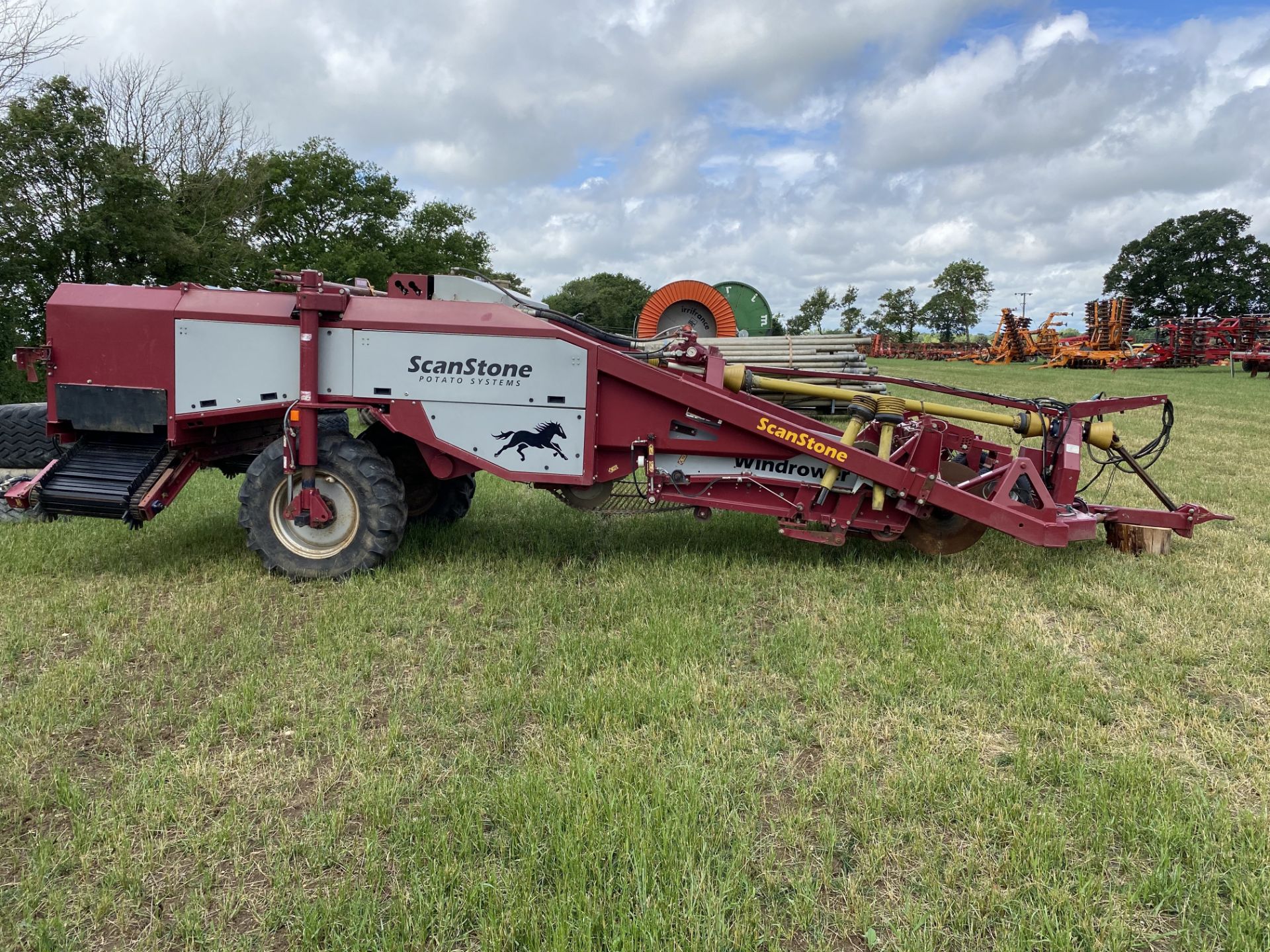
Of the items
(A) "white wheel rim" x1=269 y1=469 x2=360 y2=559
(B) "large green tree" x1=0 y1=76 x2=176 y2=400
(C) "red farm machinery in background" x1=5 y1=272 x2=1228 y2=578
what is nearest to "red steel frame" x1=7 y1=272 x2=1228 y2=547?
(C) "red farm machinery in background" x1=5 y1=272 x2=1228 y2=578

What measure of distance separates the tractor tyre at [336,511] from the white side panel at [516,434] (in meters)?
0.48

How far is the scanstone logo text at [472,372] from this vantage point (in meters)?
4.74

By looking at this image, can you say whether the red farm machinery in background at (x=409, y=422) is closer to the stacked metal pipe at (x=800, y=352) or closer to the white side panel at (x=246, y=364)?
the white side panel at (x=246, y=364)

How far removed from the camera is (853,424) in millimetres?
4816

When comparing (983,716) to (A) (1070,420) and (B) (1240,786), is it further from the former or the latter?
(A) (1070,420)

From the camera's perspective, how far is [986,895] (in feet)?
7.09

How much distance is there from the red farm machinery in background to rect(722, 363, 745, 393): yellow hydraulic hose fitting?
0.03 metres

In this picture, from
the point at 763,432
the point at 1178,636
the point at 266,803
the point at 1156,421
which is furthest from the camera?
the point at 1156,421

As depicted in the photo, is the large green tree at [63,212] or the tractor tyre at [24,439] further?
the large green tree at [63,212]

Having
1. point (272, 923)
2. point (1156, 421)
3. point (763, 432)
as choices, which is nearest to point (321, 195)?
point (1156, 421)

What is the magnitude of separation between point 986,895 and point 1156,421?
15.9m

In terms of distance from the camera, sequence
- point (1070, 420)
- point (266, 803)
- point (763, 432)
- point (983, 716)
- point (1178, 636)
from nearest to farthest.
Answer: point (266, 803)
point (983, 716)
point (1178, 636)
point (763, 432)
point (1070, 420)

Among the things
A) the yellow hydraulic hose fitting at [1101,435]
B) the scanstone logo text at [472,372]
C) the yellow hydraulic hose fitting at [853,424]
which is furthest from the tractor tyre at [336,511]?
the yellow hydraulic hose fitting at [1101,435]

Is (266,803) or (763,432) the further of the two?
(763,432)
